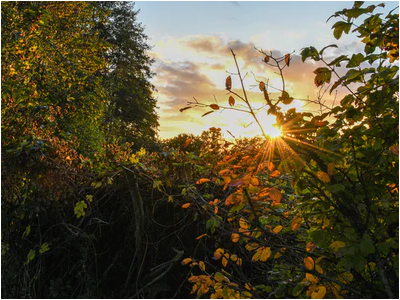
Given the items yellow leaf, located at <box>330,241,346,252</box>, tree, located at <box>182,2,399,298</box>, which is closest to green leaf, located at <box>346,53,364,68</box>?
tree, located at <box>182,2,399,298</box>

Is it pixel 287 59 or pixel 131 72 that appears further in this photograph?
pixel 131 72

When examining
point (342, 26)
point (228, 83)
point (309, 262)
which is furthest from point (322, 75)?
point (309, 262)

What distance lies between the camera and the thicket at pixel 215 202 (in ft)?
7.04

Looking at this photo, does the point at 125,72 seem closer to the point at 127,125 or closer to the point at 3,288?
the point at 127,125

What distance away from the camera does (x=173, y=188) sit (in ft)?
15.1

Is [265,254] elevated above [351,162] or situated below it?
below

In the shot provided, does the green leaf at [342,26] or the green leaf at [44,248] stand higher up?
the green leaf at [342,26]

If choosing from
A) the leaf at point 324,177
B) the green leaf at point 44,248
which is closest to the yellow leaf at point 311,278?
the leaf at point 324,177

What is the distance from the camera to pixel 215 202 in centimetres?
326

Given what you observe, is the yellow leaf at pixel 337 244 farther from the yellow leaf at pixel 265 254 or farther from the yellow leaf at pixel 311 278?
the yellow leaf at pixel 265 254

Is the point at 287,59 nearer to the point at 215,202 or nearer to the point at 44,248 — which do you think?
the point at 215,202

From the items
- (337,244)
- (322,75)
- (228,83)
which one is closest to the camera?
(337,244)

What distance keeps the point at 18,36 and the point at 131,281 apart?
233 inches

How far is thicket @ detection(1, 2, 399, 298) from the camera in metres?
2.15
